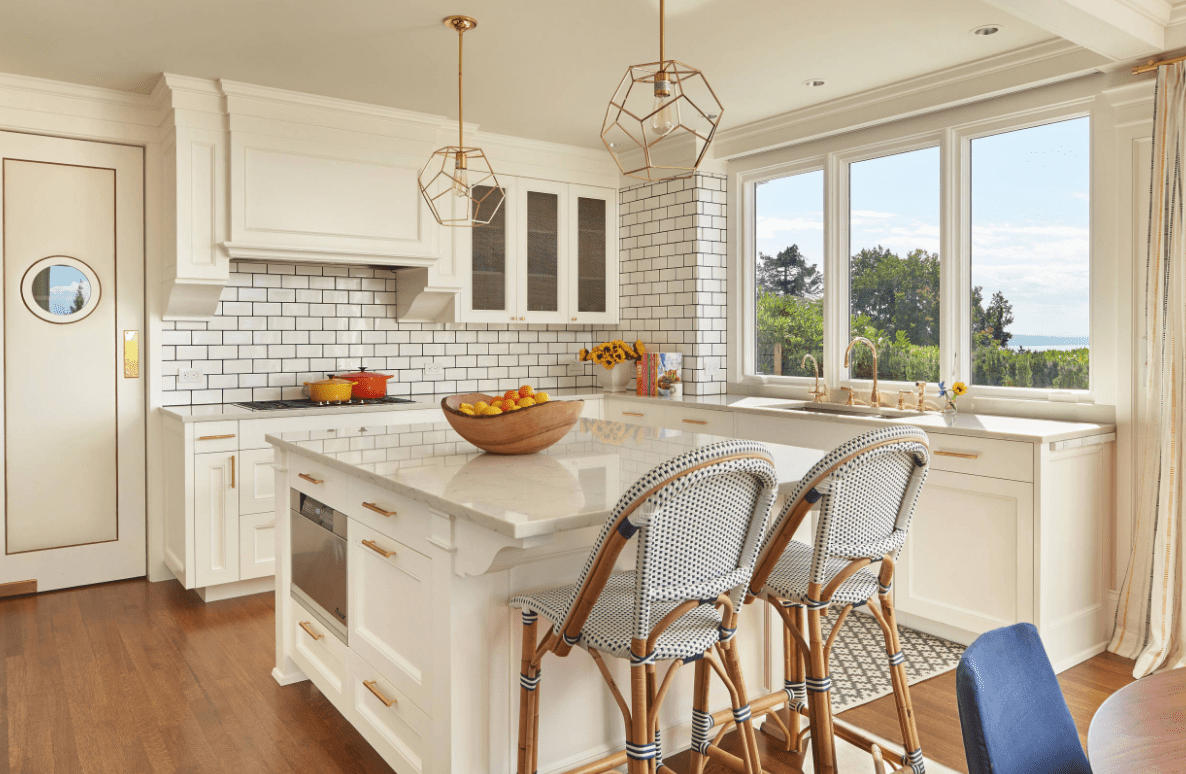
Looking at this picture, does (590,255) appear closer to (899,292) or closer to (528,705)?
(899,292)

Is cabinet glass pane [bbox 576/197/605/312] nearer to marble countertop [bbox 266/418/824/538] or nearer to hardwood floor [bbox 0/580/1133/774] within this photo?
marble countertop [bbox 266/418/824/538]

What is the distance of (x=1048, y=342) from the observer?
369 cm

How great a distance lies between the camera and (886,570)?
210 cm

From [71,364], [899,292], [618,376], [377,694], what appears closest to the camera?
[377,694]

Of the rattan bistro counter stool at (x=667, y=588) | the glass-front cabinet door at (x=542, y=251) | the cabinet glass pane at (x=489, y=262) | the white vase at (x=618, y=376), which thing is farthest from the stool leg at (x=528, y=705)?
the white vase at (x=618, y=376)

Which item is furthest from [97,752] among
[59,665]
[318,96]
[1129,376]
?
[1129,376]

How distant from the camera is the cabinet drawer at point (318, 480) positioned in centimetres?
254

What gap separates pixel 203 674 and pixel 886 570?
2528 mm

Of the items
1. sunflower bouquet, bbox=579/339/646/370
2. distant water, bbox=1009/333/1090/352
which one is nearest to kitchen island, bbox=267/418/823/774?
distant water, bbox=1009/333/1090/352

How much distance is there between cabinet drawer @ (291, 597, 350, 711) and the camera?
259cm

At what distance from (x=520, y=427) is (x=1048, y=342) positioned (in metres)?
2.60

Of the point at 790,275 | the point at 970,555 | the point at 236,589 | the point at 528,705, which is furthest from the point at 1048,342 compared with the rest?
the point at 236,589

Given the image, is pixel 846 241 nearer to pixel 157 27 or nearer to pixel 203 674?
pixel 157 27

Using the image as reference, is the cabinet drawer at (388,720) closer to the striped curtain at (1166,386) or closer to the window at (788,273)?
the striped curtain at (1166,386)
